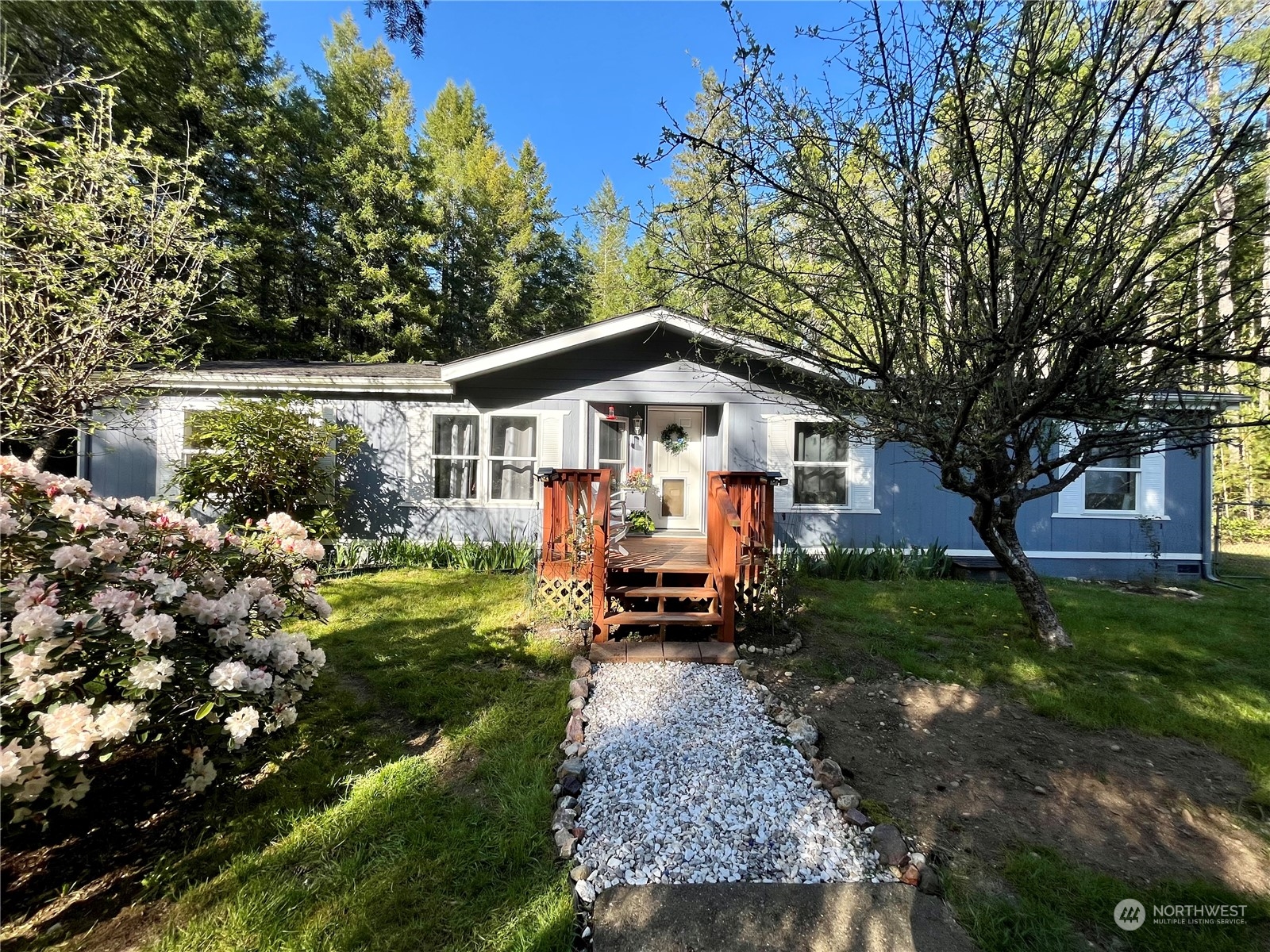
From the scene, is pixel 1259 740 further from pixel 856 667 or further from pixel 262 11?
pixel 262 11

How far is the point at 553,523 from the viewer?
5281 mm

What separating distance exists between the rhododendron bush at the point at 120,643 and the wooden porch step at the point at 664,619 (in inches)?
94.0

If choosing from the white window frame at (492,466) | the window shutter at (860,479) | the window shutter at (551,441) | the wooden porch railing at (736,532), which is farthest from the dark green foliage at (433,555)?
the window shutter at (860,479)

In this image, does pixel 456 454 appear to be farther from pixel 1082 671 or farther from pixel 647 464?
pixel 1082 671

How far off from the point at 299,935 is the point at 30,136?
692 centimetres

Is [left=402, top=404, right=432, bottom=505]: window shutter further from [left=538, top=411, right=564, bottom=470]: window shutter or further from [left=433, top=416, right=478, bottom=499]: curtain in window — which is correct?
[left=538, top=411, right=564, bottom=470]: window shutter

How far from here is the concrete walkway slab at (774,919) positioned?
163cm

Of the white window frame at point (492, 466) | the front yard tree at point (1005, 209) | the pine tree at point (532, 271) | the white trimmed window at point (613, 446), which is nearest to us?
the front yard tree at point (1005, 209)

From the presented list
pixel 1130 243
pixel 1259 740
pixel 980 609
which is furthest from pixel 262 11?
pixel 1259 740

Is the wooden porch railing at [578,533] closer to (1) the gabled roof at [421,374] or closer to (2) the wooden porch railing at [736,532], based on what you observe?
(2) the wooden porch railing at [736,532]

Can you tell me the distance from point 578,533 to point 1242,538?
1798 centimetres

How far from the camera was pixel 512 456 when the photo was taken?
7.81 m

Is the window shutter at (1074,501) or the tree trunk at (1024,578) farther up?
the window shutter at (1074,501)

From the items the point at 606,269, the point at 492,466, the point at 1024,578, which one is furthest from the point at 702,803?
the point at 606,269
